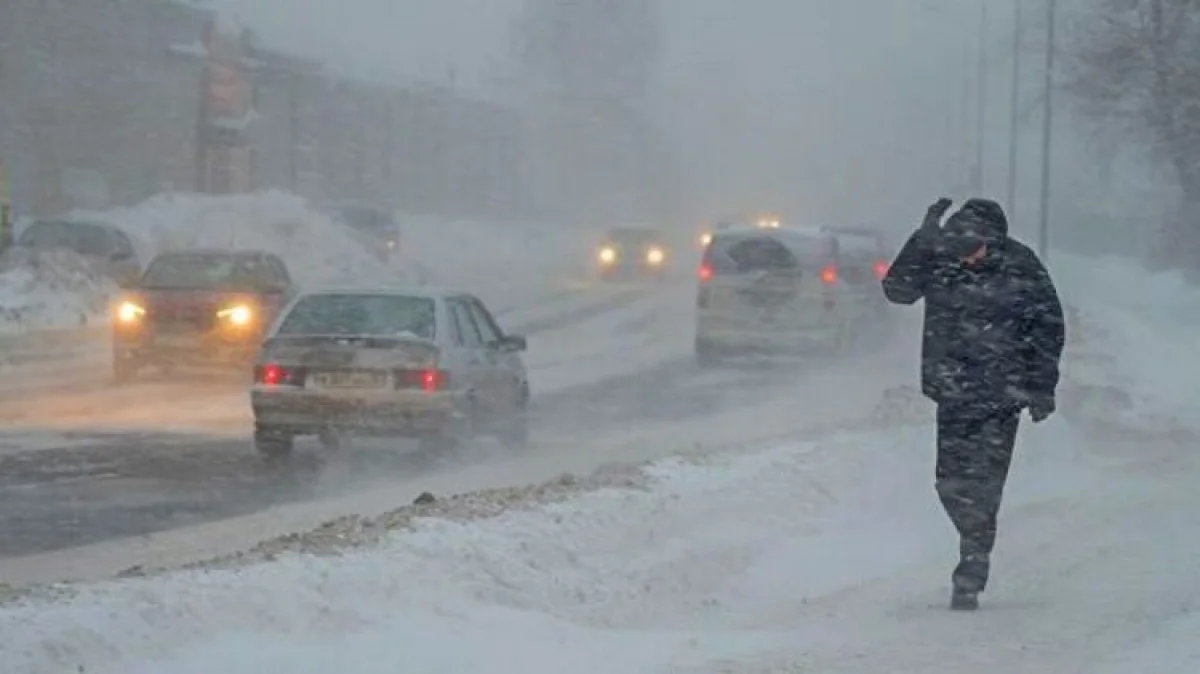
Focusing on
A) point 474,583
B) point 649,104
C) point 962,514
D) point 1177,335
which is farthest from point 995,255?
point 649,104

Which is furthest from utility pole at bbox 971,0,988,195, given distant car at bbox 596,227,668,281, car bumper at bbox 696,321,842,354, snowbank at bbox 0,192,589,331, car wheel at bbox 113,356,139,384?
car wheel at bbox 113,356,139,384

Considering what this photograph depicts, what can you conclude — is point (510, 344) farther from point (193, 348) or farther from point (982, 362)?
point (982, 362)

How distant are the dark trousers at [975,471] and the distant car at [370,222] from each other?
4251 cm

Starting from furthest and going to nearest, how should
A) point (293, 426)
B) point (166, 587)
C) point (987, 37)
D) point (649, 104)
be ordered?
point (649, 104), point (987, 37), point (293, 426), point (166, 587)

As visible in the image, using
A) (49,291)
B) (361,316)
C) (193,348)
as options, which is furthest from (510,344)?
(49,291)

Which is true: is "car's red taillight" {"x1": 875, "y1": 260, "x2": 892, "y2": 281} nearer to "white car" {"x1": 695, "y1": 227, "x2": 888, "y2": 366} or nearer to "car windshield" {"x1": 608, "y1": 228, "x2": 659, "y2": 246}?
"white car" {"x1": 695, "y1": 227, "x2": 888, "y2": 366}

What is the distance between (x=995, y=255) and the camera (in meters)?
9.52

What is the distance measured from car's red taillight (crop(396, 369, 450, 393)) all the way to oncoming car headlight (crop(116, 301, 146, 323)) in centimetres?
786

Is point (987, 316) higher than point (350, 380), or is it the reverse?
point (987, 316)

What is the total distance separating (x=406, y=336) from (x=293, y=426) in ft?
3.56

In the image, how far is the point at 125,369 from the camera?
23.1 m

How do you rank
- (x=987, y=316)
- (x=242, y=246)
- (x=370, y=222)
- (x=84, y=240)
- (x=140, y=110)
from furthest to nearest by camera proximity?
(x=370, y=222)
(x=140, y=110)
(x=242, y=246)
(x=84, y=240)
(x=987, y=316)

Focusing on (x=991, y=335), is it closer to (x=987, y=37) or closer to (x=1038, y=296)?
(x=1038, y=296)

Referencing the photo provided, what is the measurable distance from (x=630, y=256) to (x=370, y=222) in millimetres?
7354
